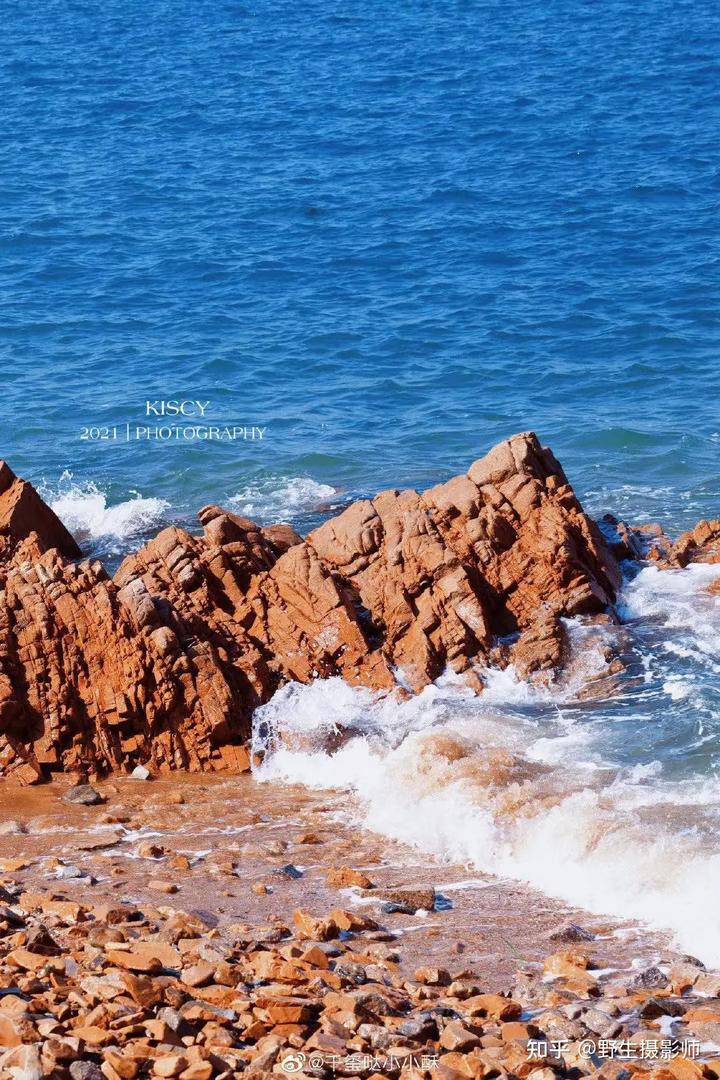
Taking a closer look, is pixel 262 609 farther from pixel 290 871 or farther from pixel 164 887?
pixel 164 887

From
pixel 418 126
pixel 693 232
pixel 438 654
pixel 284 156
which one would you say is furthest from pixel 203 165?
pixel 438 654

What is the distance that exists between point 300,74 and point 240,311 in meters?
19.4

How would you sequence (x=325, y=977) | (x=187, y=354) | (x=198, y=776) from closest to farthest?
(x=325, y=977), (x=198, y=776), (x=187, y=354)

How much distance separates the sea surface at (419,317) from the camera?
492 inches

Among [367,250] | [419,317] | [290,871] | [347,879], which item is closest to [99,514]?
[290,871]

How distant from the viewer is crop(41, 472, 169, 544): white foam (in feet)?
62.5

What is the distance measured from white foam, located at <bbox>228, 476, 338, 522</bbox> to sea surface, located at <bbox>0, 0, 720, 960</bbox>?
0.08 m

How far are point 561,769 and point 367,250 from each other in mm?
21600

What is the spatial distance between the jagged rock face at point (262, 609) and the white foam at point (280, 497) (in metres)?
3.88

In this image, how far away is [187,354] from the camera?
90.1 feet

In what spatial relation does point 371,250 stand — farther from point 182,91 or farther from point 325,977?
point 325,977

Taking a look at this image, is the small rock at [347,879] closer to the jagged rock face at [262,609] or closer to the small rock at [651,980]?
the small rock at [651,980]

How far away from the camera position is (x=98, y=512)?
19.9 meters

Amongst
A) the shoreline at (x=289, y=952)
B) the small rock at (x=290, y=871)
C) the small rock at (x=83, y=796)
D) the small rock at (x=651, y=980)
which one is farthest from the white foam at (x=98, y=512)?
the small rock at (x=651, y=980)
